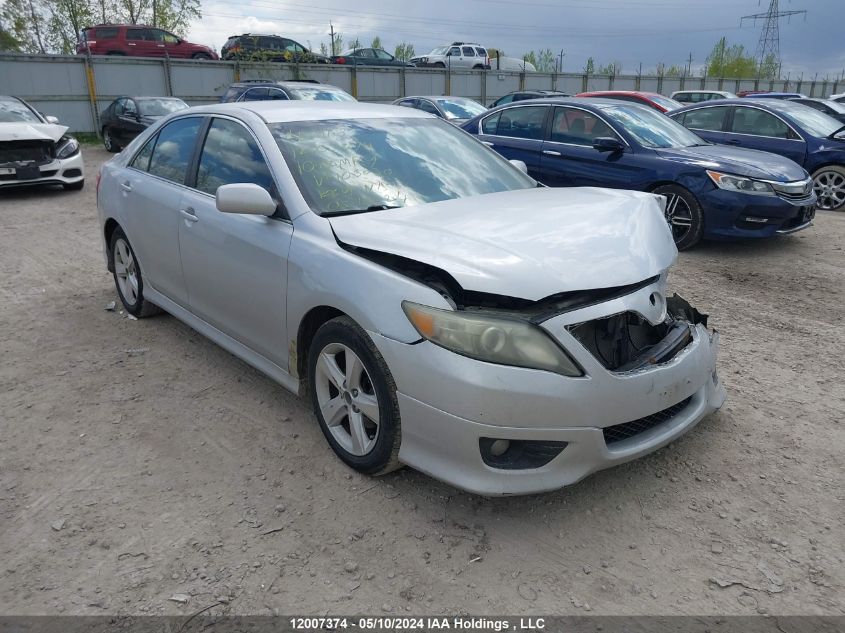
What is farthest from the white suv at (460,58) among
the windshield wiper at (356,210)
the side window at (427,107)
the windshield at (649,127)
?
the windshield wiper at (356,210)

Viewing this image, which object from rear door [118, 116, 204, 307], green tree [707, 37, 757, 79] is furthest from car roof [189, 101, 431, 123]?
green tree [707, 37, 757, 79]

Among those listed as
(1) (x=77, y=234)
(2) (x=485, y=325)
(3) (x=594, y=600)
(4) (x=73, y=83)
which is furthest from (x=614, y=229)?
(4) (x=73, y=83)

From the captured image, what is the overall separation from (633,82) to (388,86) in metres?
16.1

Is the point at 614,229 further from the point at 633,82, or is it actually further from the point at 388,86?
the point at 633,82

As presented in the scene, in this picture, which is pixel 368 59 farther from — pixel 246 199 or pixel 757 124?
pixel 246 199

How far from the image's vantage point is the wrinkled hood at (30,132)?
964 cm

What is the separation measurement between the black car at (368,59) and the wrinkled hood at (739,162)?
22.7 m

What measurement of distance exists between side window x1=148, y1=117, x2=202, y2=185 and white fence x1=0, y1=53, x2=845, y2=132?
17782 mm

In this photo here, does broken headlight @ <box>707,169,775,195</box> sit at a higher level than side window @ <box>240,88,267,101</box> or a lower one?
lower

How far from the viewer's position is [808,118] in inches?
394

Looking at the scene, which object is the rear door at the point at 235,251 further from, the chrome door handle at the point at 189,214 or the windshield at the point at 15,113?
the windshield at the point at 15,113

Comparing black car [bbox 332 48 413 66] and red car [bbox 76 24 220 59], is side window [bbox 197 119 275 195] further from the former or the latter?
black car [bbox 332 48 413 66]

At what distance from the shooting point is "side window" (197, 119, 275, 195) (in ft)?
11.4

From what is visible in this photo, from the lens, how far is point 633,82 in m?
35.4
